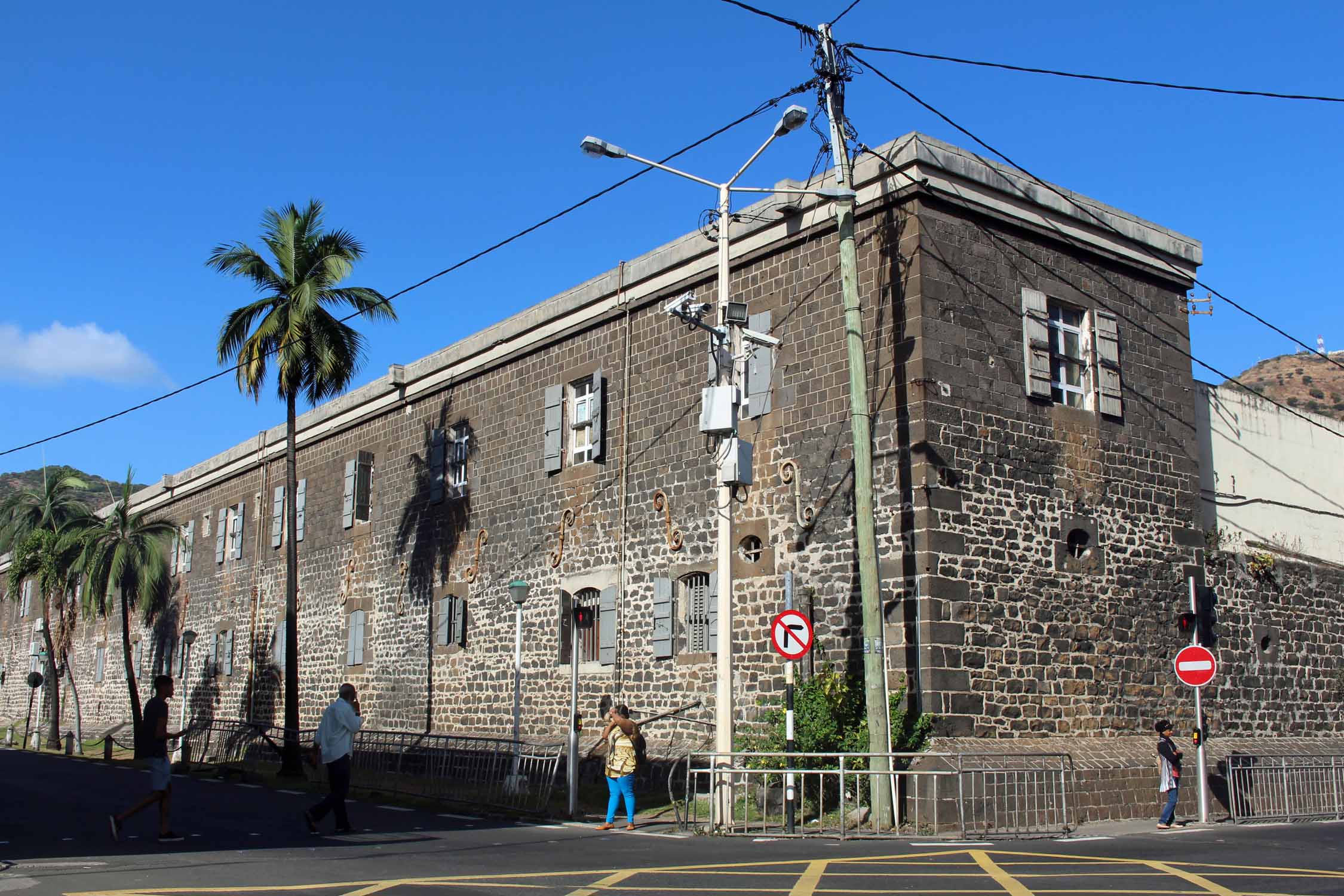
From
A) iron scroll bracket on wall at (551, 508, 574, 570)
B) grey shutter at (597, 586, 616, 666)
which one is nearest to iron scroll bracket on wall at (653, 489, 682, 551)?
grey shutter at (597, 586, 616, 666)

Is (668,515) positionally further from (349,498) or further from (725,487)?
(349,498)

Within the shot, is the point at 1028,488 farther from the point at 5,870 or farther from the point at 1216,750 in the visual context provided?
the point at 5,870

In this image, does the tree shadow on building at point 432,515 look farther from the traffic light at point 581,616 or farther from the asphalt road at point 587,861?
the asphalt road at point 587,861

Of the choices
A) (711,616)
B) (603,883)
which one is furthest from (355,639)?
(603,883)

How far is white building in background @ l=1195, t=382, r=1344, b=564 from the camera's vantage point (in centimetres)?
2153

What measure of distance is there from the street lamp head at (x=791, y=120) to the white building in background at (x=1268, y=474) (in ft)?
31.1

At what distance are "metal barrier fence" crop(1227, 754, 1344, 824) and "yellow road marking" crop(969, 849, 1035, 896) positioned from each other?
23.1 feet

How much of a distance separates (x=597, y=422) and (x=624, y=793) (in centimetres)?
860

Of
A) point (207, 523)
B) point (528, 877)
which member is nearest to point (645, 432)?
point (528, 877)

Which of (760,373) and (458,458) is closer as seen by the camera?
(760,373)

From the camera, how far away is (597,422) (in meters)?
22.6

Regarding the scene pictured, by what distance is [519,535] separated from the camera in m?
24.5

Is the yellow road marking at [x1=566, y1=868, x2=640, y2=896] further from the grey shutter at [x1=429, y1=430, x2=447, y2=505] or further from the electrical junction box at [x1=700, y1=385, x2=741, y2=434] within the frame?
the grey shutter at [x1=429, y1=430, x2=447, y2=505]

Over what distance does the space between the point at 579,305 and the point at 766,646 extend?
8.22 m
